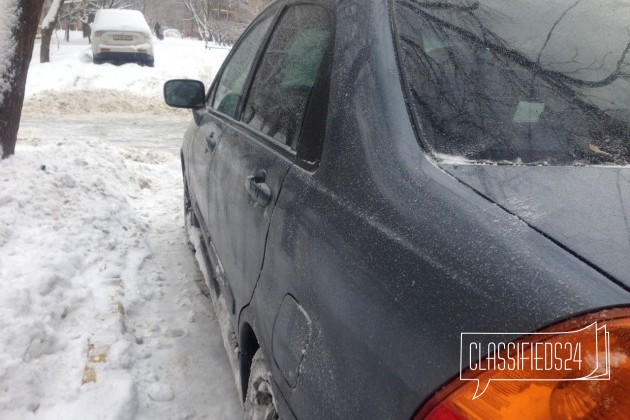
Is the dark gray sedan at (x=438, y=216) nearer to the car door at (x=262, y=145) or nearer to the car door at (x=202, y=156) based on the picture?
the car door at (x=262, y=145)

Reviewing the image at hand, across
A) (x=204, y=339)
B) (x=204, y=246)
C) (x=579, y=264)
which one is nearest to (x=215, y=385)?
(x=204, y=339)

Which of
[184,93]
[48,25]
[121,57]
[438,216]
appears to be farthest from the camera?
[121,57]

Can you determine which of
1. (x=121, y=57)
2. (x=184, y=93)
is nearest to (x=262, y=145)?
(x=184, y=93)

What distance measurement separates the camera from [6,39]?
4.72 metres

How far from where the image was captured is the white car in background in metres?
16.6

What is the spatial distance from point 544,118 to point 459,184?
47 cm

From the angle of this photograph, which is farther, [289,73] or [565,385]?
[289,73]

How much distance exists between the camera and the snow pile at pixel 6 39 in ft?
15.2

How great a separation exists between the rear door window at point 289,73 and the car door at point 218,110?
11.1 inches

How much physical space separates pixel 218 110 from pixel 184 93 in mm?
405

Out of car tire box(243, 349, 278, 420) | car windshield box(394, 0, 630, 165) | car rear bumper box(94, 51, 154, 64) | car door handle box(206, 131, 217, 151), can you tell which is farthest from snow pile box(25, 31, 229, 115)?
car windshield box(394, 0, 630, 165)

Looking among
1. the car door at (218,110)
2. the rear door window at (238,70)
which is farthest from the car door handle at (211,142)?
the rear door window at (238,70)

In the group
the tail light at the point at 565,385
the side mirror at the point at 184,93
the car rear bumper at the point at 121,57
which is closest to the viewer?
the tail light at the point at 565,385
